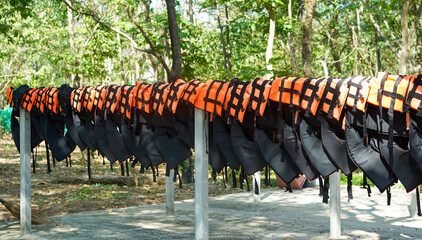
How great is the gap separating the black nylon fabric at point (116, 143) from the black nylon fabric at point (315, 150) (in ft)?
5.77

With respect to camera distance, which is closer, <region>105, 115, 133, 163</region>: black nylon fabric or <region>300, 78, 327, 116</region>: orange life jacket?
<region>300, 78, 327, 116</region>: orange life jacket

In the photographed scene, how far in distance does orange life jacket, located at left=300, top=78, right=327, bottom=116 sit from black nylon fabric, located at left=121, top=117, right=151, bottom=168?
162cm

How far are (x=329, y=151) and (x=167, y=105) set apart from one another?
1.34 m

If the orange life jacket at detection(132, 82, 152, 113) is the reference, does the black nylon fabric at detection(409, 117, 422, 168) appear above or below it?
below

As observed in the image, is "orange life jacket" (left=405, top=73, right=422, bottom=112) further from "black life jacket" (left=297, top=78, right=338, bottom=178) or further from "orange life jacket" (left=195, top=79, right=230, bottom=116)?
"orange life jacket" (left=195, top=79, right=230, bottom=116)

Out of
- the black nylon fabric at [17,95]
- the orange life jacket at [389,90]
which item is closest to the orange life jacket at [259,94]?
the orange life jacket at [389,90]

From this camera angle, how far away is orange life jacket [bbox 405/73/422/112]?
9.40 ft

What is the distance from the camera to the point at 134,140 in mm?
4520

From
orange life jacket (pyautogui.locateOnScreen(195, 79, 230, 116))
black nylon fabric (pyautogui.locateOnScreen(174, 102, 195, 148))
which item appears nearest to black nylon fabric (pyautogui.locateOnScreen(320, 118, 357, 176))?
orange life jacket (pyautogui.locateOnScreen(195, 79, 230, 116))

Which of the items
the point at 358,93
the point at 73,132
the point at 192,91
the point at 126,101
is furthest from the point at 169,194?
the point at 358,93

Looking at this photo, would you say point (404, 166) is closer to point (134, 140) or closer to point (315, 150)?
point (315, 150)

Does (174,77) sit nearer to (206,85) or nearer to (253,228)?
(253,228)

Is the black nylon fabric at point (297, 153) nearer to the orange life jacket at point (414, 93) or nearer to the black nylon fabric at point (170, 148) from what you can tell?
the orange life jacket at point (414, 93)

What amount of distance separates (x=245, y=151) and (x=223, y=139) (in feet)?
0.79
